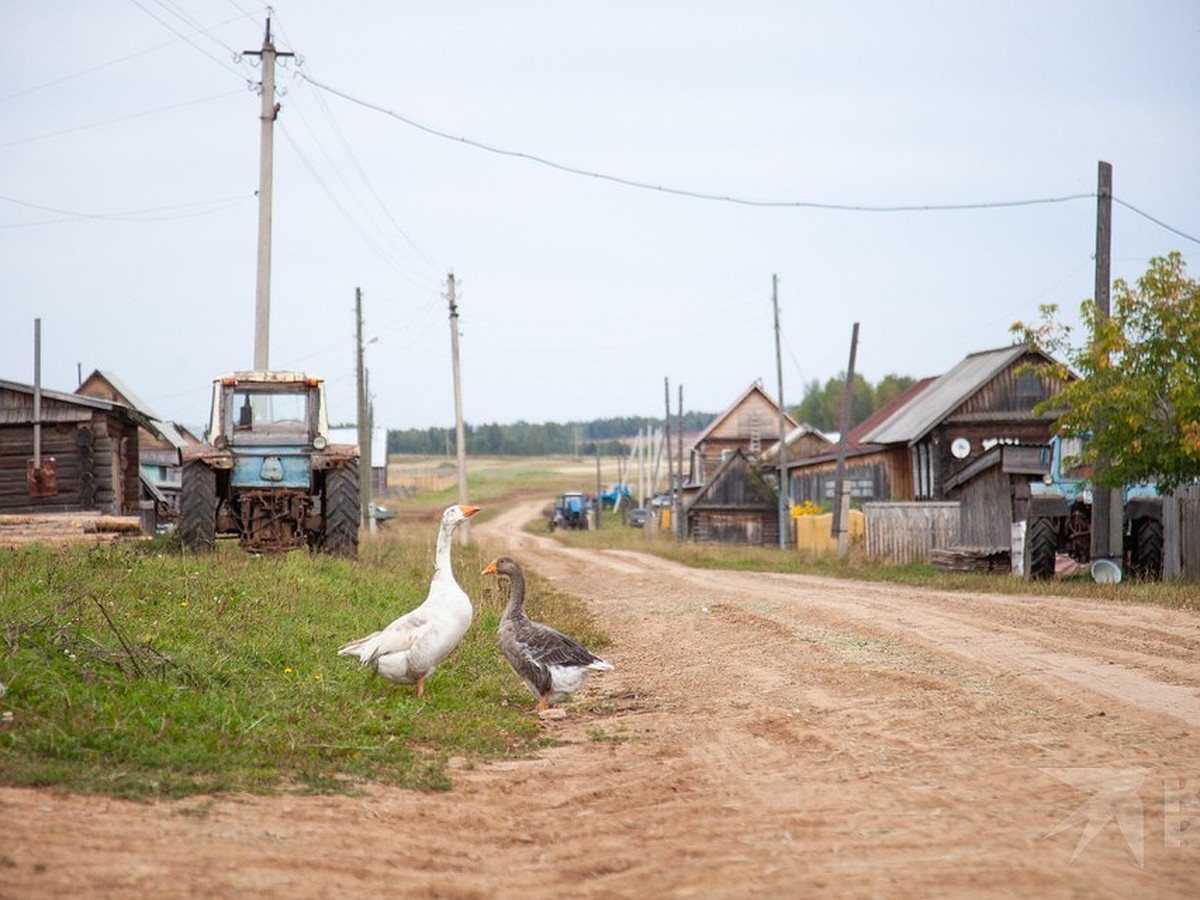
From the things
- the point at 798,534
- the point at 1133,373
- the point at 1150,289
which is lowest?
the point at 798,534

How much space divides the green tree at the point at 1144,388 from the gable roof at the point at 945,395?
48.5 ft

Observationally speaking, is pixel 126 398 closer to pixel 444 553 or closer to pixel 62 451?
pixel 62 451

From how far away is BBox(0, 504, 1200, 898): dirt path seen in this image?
204 inches

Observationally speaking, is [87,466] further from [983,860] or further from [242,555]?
[983,860]

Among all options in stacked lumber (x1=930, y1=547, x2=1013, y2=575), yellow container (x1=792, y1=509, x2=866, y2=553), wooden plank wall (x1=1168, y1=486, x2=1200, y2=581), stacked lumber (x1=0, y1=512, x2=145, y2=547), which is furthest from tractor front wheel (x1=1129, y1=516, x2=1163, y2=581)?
stacked lumber (x1=0, y1=512, x2=145, y2=547)

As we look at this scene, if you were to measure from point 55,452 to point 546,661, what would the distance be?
2258cm

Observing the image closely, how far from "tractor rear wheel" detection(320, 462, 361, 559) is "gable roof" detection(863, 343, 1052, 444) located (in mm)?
22931

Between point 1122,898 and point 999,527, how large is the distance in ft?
81.5

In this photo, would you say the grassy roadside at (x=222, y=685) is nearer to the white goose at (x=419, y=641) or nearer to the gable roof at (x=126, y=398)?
the white goose at (x=419, y=641)

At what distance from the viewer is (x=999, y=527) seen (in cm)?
2875

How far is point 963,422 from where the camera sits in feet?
132

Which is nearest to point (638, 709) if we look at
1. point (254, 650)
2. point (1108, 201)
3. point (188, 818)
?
point (254, 650)

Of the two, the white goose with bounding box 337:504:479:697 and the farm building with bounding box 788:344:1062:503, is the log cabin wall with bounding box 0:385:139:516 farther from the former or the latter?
the farm building with bounding box 788:344:1062:503

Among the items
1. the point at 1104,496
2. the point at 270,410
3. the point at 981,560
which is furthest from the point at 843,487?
the point at 270,410
